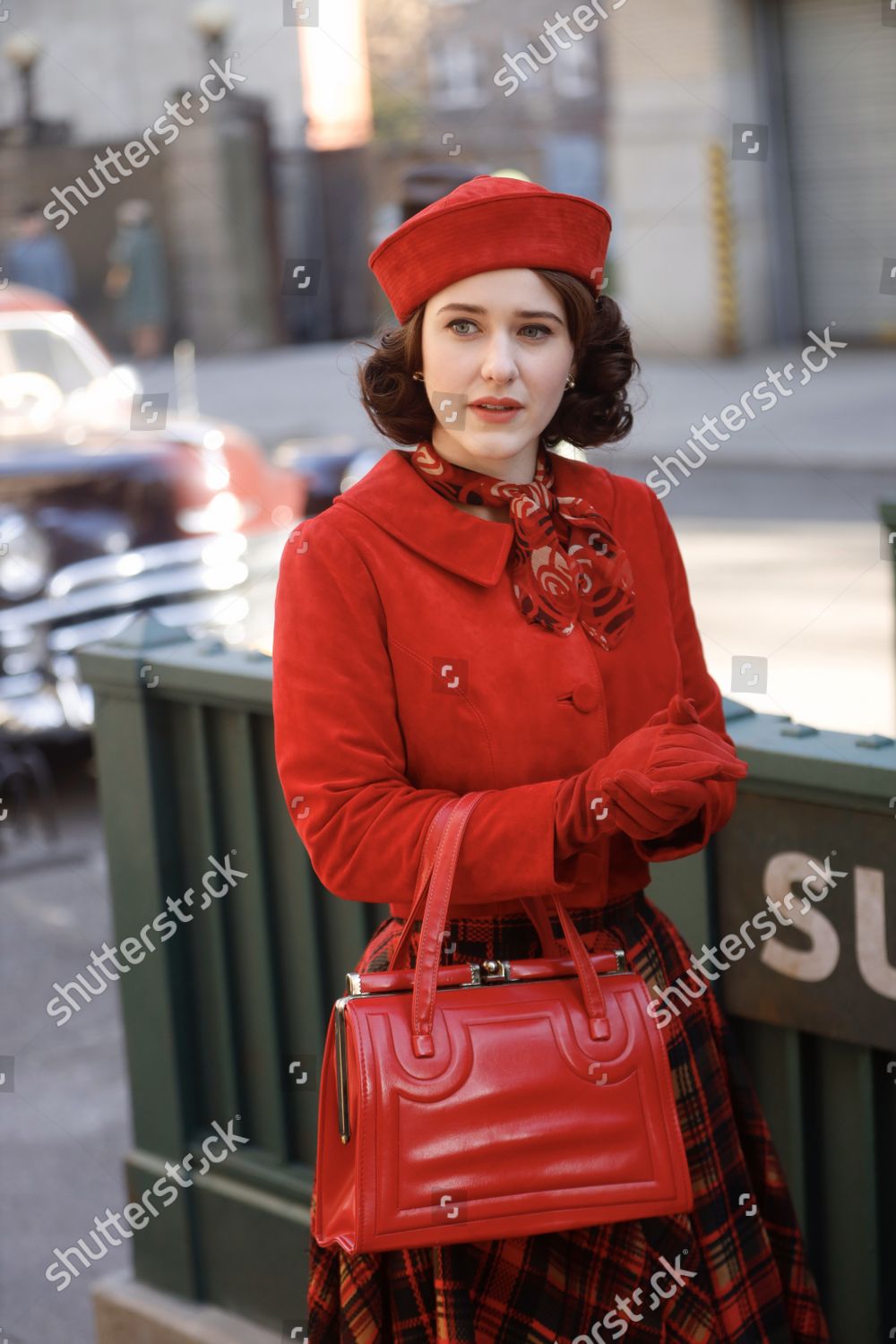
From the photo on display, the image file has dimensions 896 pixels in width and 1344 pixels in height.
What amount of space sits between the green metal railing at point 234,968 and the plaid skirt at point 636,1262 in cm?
23

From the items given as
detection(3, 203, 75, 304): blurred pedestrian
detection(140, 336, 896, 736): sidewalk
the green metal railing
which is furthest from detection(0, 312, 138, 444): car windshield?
detection(3, 203, 75, 304): blurred pedestrian

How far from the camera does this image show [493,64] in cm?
3838

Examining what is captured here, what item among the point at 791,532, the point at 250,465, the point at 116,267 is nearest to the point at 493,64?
the point at 116,267

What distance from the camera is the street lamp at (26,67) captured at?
28.1m

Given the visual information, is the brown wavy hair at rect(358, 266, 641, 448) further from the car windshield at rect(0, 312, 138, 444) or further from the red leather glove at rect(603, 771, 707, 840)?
the car windshield at rect(0, 312, 138, 444)

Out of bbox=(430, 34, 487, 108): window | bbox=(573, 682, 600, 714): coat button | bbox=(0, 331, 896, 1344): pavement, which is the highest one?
bbox=(430, 34, 487, 108): window

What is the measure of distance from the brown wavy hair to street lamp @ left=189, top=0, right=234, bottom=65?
23775 mm

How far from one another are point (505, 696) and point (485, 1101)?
466 mm

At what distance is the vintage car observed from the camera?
677 centimetres

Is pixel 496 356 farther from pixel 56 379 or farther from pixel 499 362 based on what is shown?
pixel 56 379

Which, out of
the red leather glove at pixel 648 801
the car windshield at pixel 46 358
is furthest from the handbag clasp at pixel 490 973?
the car windshield at pixel 46 358

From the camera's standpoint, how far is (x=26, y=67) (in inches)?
1151

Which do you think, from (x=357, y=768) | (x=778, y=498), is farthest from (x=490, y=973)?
(x=778, y=498)

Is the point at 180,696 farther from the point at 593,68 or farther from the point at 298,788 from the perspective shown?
the point at 593,68
